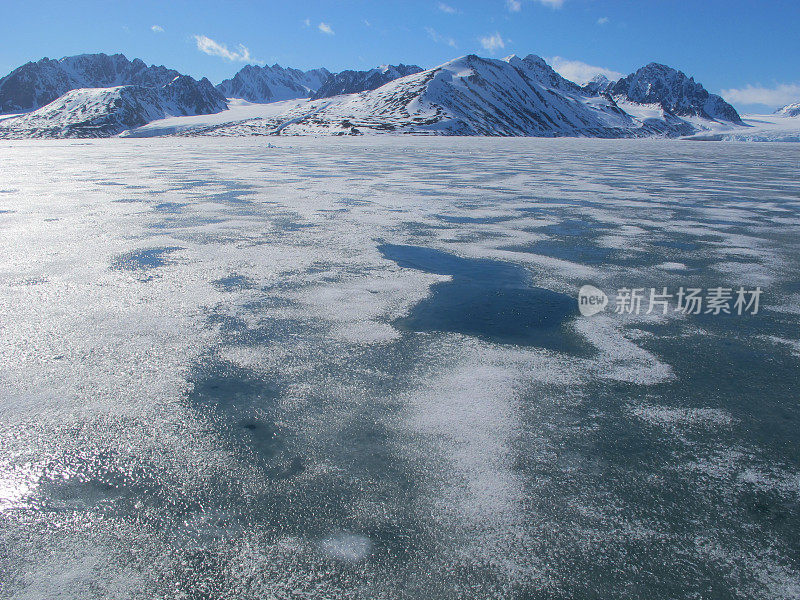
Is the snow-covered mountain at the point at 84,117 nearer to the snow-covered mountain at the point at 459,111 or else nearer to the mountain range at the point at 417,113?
the mountain range at the point at 417,113

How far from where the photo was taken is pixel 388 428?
2.05 m

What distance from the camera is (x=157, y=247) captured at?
16.2ft

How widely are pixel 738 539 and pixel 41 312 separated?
3.84m

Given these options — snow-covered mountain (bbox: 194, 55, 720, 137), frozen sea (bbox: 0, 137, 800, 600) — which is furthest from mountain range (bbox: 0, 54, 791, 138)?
frozen sea (bbox: 0, 137, 800, 600)

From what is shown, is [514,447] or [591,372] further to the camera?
[591,372]

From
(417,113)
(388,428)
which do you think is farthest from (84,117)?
(388,428)

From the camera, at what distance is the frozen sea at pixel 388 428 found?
1.40 m

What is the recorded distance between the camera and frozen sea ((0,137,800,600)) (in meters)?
1.40

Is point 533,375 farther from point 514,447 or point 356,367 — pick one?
point 356,367

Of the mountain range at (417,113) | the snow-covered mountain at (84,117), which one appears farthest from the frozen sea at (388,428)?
the snow-covered mountain at (84,117)

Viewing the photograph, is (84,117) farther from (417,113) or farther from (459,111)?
(459,111)

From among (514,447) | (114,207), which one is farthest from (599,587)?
(114,207)

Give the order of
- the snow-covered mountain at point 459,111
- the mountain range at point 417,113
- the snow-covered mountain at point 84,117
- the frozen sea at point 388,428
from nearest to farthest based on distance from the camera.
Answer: the frozen sea at point 388,428
the snow-covered mountain at point 459,111
the mountain range at point 417,113
the snow-covered mountain at point 84,117

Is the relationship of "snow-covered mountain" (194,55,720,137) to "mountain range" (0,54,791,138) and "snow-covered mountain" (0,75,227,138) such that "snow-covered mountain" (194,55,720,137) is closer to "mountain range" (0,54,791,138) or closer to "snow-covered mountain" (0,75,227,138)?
"mountain range" (0,54,791,138)
